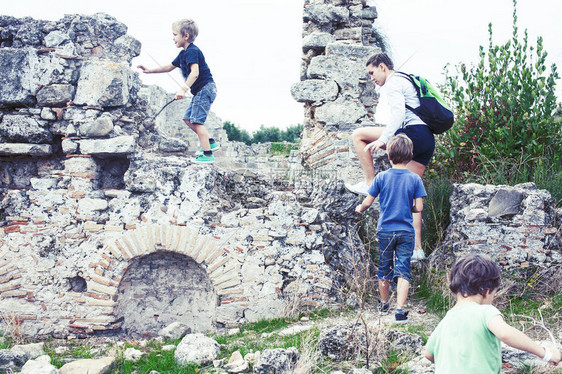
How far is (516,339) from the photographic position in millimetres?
2414

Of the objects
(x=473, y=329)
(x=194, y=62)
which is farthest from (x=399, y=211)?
(x=194, y=62)

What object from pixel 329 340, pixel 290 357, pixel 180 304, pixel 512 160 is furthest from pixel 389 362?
pixel 512 160

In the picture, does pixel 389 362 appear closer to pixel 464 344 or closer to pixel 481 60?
pixel 464 344

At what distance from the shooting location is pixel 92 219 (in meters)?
5.97

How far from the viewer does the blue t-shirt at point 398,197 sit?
432 centimetres

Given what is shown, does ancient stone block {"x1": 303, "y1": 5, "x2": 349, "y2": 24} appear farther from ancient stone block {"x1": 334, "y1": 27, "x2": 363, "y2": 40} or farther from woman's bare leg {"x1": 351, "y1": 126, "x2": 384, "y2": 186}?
woman's bare leg {"x1": 351, "y1": 126, "x2": 384, "y2": 186}

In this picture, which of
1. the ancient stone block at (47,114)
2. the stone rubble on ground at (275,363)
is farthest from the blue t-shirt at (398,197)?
the ancient stone block at (47,114)

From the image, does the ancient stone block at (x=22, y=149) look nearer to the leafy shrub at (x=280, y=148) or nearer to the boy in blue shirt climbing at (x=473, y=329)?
the boy in blue shirt climbing at (x=473, y=329)

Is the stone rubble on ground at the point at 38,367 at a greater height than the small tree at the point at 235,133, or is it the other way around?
the small tree at the point at 235,133

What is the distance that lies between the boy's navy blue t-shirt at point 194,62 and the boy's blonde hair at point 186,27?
122mm

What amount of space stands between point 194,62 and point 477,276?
13.1 feet

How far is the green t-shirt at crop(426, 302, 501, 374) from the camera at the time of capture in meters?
2.61

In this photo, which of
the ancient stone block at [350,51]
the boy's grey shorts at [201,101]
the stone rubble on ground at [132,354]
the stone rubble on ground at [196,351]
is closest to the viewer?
the stone rubble on ground at [196,351]

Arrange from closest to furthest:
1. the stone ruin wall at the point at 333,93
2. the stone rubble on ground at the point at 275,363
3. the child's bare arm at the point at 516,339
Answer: the child's bare arm at the point at 516,339 → the stone rubble on ground at the point at 275,363 → the stone ruin wall at the point at 333,93
